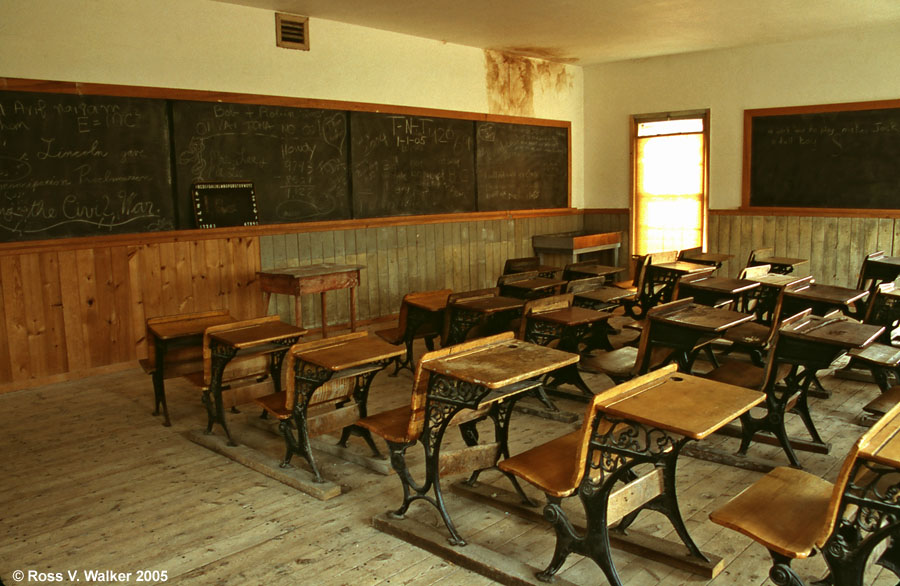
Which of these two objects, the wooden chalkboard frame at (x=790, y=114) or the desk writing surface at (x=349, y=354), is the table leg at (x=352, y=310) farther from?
the wooden chalkboard frame at (x=790, y=114)

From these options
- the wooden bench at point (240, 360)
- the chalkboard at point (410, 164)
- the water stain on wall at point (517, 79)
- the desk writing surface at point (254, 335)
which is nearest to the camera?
the desk writing surface at point (254, 335)

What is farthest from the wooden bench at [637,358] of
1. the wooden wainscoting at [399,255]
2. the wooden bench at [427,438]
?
the wooden wainscoting at [399,255]

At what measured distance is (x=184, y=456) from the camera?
151 inches

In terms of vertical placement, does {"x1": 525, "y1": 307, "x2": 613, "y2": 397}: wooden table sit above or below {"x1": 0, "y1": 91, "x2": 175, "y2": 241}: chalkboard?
below

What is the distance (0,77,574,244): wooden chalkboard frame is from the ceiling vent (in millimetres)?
466

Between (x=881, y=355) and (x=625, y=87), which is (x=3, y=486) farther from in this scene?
(x=625, y=87)

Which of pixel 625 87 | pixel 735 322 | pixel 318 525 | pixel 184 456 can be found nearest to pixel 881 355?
pixel 735 322

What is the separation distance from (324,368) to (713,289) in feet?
9.15

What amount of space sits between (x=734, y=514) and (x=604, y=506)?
0.39 m

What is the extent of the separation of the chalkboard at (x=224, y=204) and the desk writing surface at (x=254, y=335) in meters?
2.33

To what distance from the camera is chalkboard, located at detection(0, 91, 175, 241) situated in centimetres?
507

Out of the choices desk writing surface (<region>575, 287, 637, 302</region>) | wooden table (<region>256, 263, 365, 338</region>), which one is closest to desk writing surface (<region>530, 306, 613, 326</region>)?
desk writing surface (<region>575, 287, 637, 302</region>)

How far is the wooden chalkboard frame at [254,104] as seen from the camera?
516cm

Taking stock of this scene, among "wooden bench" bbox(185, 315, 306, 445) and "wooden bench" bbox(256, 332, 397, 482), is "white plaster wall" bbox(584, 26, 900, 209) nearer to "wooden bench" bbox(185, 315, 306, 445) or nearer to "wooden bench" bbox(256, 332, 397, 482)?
"wooden bench" bbox(185, 315, 306, 445)
